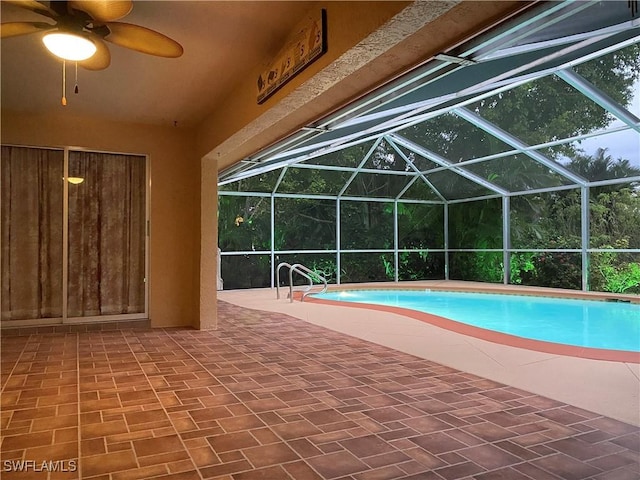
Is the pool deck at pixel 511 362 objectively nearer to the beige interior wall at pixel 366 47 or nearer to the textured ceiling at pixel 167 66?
the beige interior wall at pixel 366 47

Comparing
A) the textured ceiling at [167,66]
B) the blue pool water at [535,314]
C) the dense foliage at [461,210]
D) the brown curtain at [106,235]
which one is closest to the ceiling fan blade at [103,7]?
the textured ceiling at [167,66]

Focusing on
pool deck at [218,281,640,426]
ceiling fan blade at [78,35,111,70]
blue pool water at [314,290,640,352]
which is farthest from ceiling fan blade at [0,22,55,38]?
blue pool water at [314,290,640,352]

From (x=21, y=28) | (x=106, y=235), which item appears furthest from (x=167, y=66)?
(x=106, y=235)

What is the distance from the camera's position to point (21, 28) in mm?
2758

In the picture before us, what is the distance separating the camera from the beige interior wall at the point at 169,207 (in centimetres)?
615

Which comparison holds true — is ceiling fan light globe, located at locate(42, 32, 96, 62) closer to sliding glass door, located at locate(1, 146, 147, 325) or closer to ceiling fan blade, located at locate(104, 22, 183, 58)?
ceiling fan blade, located at locate(104, 22, 183, 58)

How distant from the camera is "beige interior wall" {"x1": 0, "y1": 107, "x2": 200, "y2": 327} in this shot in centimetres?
615

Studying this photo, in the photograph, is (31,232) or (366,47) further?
(31,232)

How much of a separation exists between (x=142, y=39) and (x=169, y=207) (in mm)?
3743

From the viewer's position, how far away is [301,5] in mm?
3107

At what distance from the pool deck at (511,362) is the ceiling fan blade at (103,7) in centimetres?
358

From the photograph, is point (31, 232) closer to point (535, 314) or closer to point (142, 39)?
point (142, 39)

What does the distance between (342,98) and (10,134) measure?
13.6 feet

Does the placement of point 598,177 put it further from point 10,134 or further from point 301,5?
point 10,134
